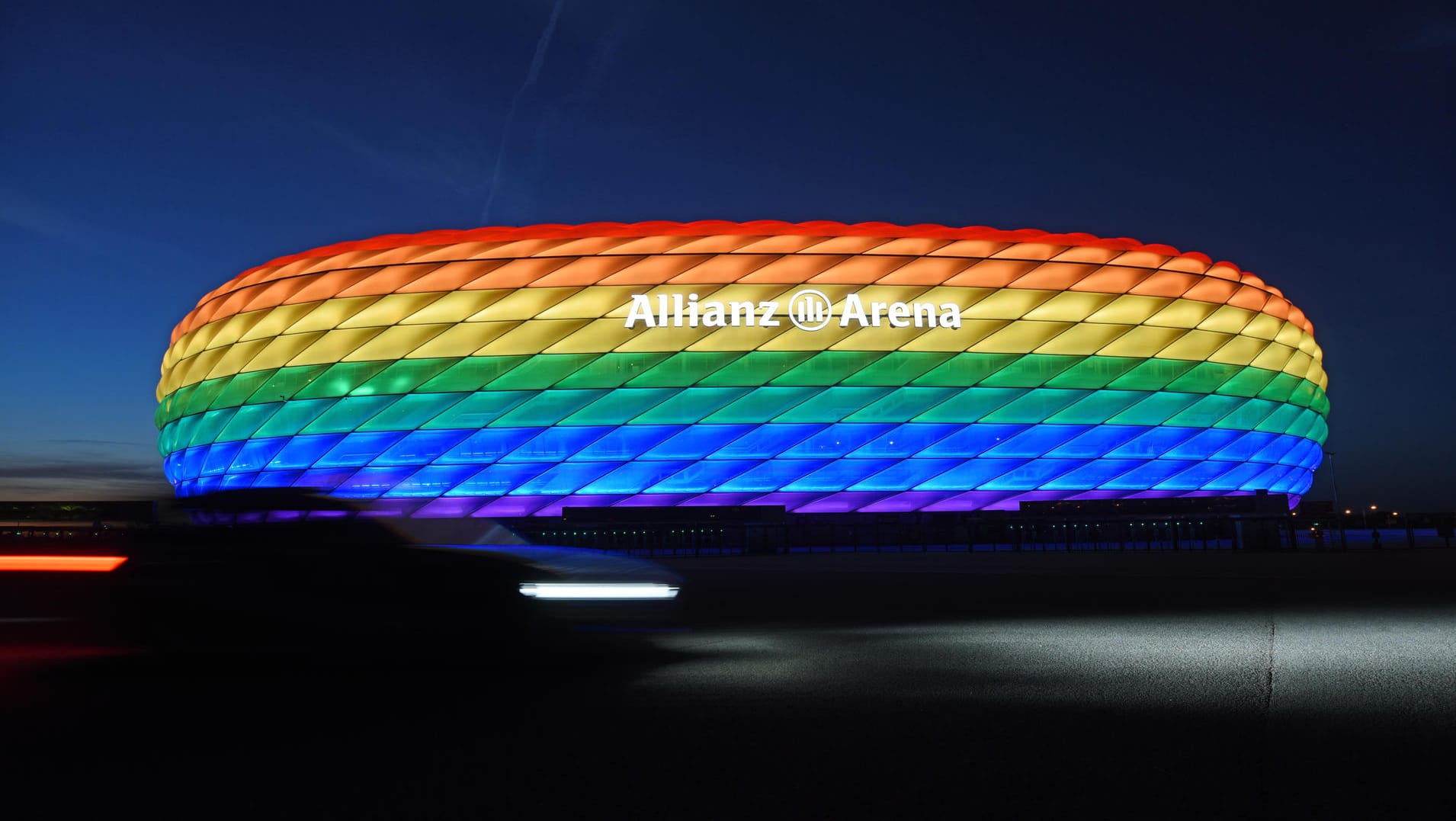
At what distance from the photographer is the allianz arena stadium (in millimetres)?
31531

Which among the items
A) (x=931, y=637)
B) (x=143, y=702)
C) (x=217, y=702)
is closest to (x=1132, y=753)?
(x=931, y=637)

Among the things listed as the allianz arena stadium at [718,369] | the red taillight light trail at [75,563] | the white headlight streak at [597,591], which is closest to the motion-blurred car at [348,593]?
the white headlight streak at [597,591]

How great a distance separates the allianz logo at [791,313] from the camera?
3134cm

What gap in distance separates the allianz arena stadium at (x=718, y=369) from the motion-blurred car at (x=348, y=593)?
24.9 m

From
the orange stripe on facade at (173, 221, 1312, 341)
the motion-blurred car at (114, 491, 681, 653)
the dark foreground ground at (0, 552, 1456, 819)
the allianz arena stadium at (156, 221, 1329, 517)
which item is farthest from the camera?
the orange stripe on facade at (173, 221, 1312, 341)

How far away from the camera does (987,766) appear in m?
3.74

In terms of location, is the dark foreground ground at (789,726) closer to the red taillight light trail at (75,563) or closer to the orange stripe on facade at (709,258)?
the red taillight light trail at (75,563)

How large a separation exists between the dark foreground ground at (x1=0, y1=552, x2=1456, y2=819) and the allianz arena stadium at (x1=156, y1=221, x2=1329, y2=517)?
915 inches

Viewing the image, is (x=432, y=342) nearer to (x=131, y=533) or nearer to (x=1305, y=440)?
(x=131, y=533)

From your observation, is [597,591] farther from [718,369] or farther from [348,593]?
[718,369]

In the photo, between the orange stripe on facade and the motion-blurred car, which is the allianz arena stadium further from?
the motion-blurred car

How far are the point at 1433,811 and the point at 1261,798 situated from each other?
0.47m

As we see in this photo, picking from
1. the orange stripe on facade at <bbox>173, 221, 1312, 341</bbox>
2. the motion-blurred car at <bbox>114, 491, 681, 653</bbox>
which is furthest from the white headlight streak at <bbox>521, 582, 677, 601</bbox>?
the orange stripe on facade at <bbox>173, 221, 1312, 341</bbox>

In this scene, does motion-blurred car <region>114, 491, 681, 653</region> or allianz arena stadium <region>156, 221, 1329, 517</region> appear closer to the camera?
motion-blurred car <region>114, 491, 681, 653</region>
